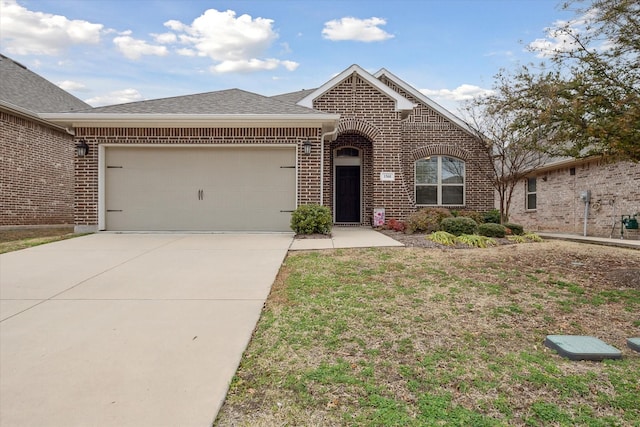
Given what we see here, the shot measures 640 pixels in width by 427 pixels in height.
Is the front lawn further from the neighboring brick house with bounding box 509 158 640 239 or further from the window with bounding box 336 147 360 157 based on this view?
the neighboring brick house with bounding box 509 158 640 239

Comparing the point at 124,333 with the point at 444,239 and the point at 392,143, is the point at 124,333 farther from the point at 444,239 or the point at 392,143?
the point at 392,143

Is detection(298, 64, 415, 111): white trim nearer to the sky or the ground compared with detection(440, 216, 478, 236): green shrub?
nearer to the sky

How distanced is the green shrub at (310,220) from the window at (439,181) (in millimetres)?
5512

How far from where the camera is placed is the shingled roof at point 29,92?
11906 mm

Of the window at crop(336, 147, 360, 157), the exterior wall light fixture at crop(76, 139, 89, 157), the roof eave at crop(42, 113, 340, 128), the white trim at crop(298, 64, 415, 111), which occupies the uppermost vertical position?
the white trim at crop(298, 64, 415, 111)

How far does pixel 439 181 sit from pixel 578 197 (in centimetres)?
615

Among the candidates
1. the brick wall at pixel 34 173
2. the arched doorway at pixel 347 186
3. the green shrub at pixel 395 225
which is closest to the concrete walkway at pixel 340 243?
the green shrub at pixel 395 225

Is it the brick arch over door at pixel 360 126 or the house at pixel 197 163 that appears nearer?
the house at pixel 197 163

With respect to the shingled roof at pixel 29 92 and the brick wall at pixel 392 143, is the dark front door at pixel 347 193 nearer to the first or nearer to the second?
the brick wall at pixel 392 143

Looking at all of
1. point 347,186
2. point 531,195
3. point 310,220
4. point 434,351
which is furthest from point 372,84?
point 531,195

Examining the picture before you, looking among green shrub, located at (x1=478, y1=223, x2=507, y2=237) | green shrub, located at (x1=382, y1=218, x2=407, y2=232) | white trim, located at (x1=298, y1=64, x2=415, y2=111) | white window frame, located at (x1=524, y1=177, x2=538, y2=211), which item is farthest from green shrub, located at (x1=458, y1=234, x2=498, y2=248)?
white window frame, located at (x1=524, y1=177, x2=538, y2=211)

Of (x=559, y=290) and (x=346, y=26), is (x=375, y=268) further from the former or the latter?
(x=346, y=26)

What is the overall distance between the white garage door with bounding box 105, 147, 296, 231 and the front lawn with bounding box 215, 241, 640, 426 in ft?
14.8

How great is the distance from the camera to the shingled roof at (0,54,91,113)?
1191 cm
